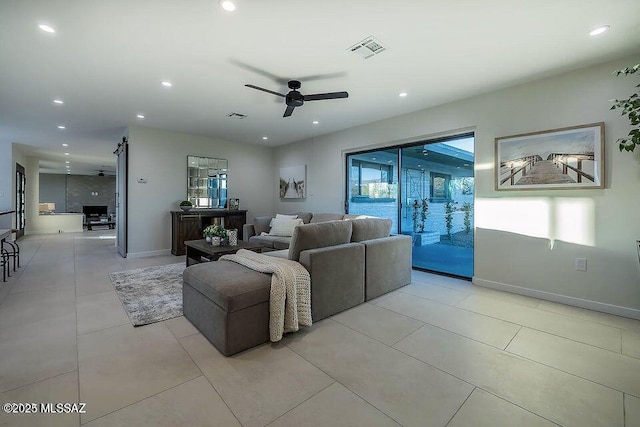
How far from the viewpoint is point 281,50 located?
268cm

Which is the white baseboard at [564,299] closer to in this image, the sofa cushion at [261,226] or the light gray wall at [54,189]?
the sofa cushion at [261,226]

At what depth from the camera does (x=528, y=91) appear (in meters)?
3.35

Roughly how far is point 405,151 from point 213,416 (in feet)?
15.0

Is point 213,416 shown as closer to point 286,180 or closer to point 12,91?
point 12,91

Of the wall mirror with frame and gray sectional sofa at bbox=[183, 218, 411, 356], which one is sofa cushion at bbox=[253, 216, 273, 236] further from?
gray sectional sofa at bbox=[183, 218, 411, 356]

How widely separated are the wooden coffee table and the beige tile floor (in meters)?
1.12

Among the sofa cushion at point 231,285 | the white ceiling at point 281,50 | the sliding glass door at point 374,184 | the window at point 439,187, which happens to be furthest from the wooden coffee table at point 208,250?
the window at point 439,187

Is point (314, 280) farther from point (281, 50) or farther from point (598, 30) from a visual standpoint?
point (598, 30)

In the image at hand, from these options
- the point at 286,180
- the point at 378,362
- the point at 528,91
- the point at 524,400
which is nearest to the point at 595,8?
the point at 528,91

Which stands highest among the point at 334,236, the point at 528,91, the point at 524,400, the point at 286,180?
the point at 528,91

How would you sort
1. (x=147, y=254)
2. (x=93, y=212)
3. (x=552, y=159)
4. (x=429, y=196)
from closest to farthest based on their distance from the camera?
(x=552, y=159)
(x=429, y=196)
(x=147, y=254)
(x=93, y=212)

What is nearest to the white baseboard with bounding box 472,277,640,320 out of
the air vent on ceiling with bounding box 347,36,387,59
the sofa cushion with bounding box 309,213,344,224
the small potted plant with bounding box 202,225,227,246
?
the sofa cushion with bounding box 309,213,344,224

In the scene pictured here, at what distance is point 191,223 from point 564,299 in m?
6.16

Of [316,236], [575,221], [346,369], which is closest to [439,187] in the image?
[575,221]
